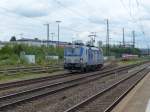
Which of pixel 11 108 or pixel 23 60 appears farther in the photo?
pixel 23 60

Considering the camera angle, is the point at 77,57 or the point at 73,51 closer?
the point at 77,57

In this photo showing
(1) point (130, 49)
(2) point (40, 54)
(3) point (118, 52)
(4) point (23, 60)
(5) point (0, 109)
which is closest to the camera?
(5) point (0, 109)

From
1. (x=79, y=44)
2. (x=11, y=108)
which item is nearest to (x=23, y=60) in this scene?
(x=79, y=44)

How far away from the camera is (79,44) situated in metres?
44.9

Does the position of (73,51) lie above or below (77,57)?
above

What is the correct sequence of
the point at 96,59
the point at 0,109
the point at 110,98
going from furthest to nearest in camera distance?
the point at 96,59 < the point at 110,98 < the point at 0,109

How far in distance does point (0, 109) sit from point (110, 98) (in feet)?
22.9

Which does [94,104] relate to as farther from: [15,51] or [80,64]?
[15,51]

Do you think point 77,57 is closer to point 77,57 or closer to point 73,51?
point 77,57

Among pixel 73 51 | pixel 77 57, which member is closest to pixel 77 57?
pixel 77 57

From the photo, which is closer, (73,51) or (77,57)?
(77,57)

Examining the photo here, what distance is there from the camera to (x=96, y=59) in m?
51.2

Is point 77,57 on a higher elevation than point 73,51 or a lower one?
lower

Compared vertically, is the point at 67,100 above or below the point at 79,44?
below
